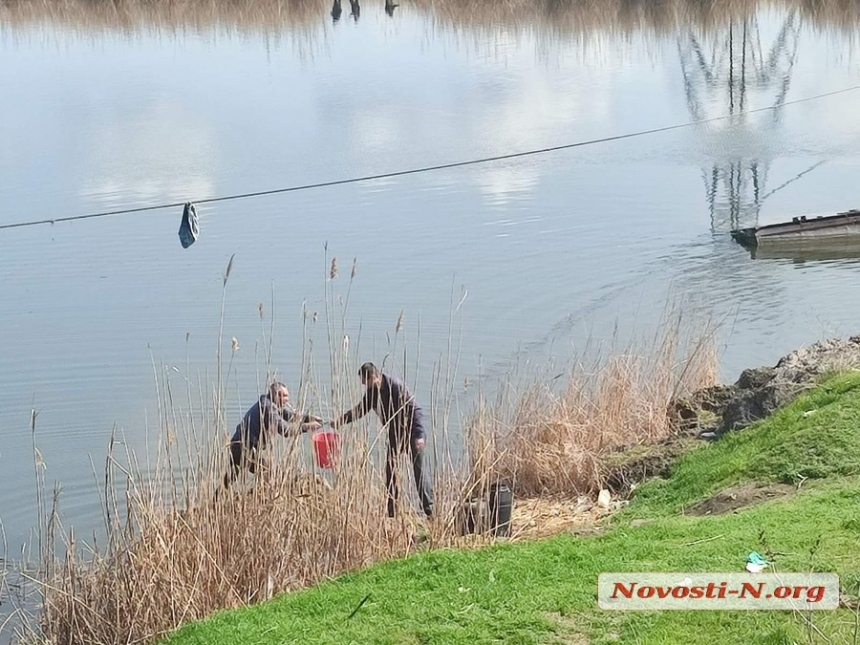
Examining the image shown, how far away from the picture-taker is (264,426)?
7625 millimetres

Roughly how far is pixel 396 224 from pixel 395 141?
4.54 metres

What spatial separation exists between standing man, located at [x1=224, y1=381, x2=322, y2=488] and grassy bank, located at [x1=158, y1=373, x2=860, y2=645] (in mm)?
1004

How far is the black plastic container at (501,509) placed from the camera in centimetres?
819

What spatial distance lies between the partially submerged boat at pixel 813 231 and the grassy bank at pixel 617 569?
29.4 feet

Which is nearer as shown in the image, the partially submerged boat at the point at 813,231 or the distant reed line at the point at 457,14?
the partially submerged boat at the point at 813,231

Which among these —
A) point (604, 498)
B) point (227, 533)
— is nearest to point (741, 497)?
point (604, 498)

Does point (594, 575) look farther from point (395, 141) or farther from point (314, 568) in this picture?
point (395, 141)

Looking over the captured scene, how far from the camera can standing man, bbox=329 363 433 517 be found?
7789mm

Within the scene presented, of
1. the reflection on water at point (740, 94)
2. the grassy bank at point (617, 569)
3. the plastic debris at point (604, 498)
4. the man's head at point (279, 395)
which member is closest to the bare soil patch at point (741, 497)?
the grassy bank at point (617, 569)

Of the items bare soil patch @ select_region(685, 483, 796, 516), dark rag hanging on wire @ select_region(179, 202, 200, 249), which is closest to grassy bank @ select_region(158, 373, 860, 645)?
bare soil patch @ select_region(685, 483, 796, 516)

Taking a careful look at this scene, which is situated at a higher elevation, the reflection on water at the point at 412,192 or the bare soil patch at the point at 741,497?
the bare soil patch at the point at 741,497

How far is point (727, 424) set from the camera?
30.9ft

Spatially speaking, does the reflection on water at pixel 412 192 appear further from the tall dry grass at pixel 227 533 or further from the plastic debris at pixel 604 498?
the plastic debris at pixel 604 498

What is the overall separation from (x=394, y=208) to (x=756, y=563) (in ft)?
42.9
